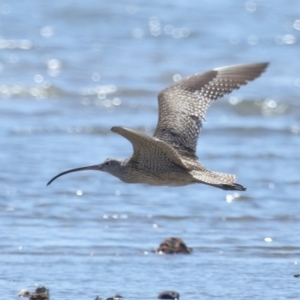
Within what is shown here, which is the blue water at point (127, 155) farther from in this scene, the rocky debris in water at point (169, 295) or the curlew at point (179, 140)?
the curlew at point (179, 140)

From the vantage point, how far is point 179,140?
23.2ft

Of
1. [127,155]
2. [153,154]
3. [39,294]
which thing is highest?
[153,154]

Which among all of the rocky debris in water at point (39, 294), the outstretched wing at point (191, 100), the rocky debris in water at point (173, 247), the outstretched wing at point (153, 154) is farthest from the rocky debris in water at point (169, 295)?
the outstretched wing at point (191, 100)

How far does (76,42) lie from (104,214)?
10.4 meters

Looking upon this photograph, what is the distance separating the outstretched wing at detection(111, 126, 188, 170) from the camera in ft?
20.9

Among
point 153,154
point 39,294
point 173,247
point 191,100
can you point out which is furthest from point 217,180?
point 39,294

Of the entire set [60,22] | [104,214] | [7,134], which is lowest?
[60,22]

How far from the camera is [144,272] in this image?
6.48 m

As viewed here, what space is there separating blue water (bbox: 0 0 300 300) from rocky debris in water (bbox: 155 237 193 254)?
6 centimetres

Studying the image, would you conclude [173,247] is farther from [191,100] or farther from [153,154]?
→ [191,100]

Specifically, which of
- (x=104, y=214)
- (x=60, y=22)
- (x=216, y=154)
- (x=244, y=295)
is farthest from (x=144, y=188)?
(x=60, y=22)

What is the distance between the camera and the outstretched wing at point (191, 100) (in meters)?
7.10

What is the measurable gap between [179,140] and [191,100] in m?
0.51

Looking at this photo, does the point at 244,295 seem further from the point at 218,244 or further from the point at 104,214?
the point at 104,214
